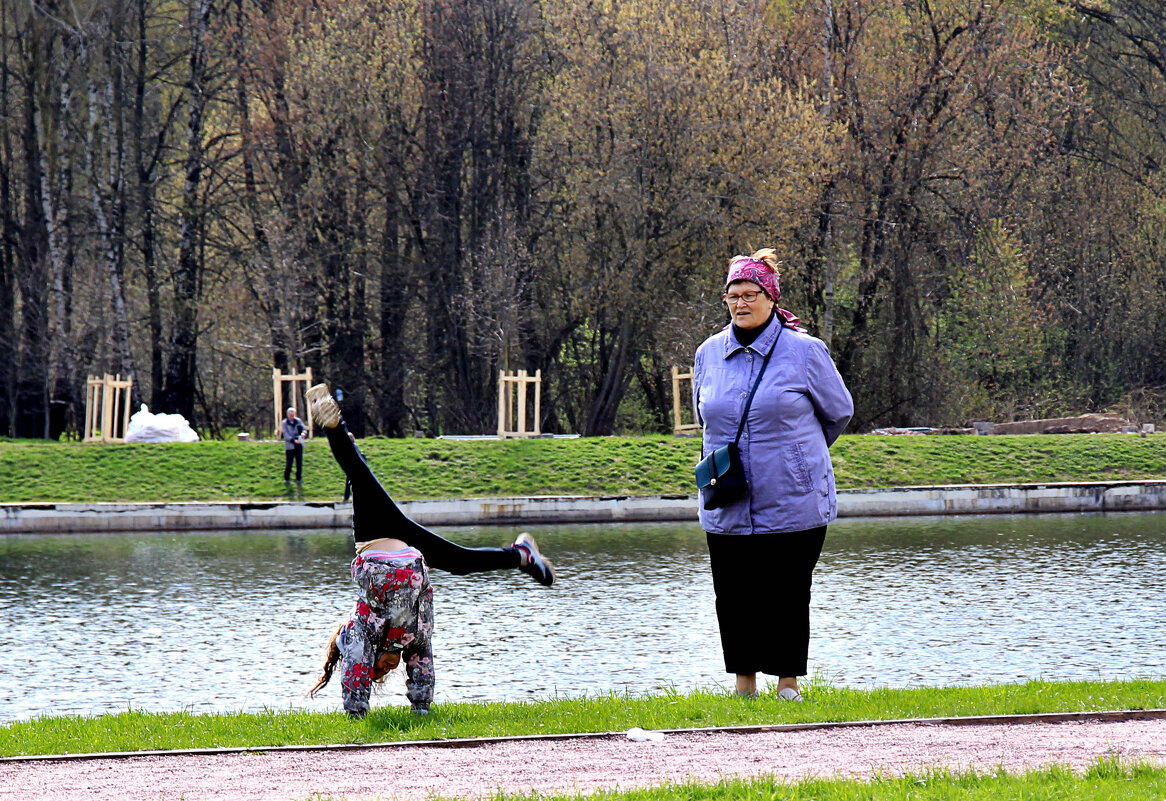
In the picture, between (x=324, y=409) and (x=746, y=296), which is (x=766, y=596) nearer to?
(x=746, y=296)

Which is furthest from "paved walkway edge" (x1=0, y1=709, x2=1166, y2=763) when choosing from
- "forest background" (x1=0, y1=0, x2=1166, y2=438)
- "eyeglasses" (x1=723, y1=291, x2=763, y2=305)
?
"forest background" (x1=0, y1=0, x2=1166, y2=438)

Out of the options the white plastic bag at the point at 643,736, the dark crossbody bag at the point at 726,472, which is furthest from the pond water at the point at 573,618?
the white plastic bag at the point at 643,736

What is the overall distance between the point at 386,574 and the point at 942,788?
310 centimetres

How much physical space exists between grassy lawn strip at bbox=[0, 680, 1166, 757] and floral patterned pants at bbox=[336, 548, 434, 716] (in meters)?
0.18

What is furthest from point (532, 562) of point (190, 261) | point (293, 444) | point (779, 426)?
point (190, 261)

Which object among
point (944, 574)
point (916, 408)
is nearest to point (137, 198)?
point (916, 408)

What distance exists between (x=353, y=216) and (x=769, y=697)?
32646 mm

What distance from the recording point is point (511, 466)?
89.0 ft

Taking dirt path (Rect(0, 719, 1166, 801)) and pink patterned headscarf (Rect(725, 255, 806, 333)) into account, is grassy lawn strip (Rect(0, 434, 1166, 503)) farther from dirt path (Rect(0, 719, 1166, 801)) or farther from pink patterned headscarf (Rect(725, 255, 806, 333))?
dirt path (Rect(0, 719, 1166, 801))

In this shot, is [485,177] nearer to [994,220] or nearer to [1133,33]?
[994,220]

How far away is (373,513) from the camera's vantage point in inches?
287

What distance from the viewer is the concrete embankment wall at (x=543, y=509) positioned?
22.8 metres

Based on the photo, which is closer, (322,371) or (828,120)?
(828,120)

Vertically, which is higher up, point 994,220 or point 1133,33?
point 1133,33
